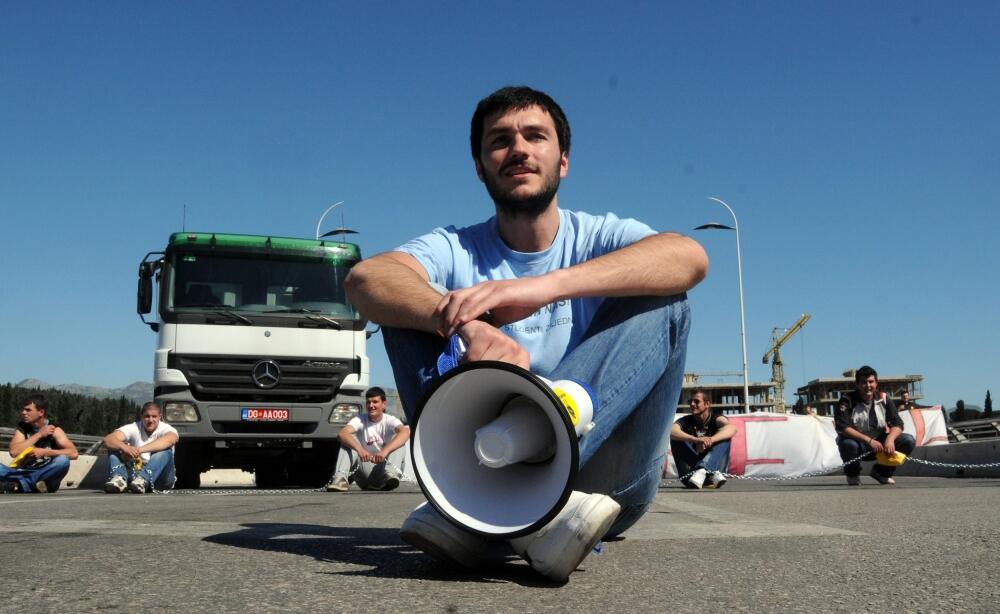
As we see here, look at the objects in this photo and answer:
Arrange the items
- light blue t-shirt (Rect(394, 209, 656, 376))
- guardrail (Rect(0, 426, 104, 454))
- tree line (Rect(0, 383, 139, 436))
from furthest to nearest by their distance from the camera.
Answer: tree line (Rect(0, 383, 139, 436)) → guardrail (Rect(0, 426, 104, 454)) → light blue t-shirt (Rect(394, 209, 656, 376))

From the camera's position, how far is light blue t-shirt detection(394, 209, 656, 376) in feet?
10.1

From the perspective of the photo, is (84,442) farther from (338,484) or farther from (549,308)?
(549,308)

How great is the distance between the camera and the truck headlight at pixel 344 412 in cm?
1111

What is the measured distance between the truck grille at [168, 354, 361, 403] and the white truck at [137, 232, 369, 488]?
11 mm

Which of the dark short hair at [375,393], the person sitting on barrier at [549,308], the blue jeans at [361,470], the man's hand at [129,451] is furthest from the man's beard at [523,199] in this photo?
the man's hand at [129,451]

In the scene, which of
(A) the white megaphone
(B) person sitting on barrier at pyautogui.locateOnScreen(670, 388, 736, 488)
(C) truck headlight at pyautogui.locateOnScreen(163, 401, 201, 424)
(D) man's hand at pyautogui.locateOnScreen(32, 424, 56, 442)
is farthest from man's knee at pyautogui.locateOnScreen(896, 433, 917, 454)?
(D) man's hand at pyautogui.locateOnScreen(32, 424, 56, 442)

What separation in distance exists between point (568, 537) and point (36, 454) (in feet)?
35.0

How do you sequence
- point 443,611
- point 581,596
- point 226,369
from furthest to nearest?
1. point 226,369
2. point 581,596
3. point 443,611

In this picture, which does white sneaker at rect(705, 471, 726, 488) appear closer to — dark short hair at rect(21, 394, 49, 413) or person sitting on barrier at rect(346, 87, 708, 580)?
dark short hair at rect(21, 394, 49, 413)

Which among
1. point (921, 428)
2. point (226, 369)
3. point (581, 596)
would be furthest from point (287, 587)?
point (921, 428)

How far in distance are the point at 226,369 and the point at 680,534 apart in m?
7.87

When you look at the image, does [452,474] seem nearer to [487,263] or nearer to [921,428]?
[487,263]

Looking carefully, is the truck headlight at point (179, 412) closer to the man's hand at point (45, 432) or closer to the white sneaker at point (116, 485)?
the white sneaker at point (116, 485)

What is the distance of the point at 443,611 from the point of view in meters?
1.86
